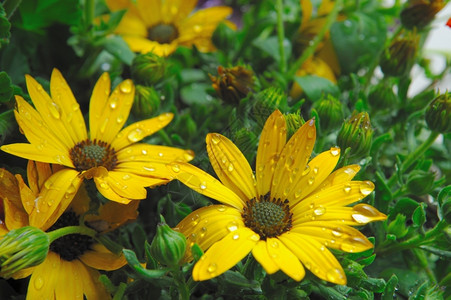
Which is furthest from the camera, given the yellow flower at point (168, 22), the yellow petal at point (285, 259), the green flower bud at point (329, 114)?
the yellow flower at point (168, 22)

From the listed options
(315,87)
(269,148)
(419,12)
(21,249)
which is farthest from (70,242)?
Result: (419,12)

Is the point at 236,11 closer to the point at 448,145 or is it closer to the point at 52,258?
the point at 448,145

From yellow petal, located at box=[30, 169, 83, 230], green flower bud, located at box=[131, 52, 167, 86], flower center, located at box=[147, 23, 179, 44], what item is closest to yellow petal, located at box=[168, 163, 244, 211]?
yellow petal, located at box=[30, 169, 83, 230]

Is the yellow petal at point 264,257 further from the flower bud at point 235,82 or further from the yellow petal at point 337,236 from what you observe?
the flower bud at point 235,82

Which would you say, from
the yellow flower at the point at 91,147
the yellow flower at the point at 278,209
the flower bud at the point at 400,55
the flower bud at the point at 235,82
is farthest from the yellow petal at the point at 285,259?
the flower bud at the point at 400,55

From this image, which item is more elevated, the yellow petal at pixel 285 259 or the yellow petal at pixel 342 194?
the yellow petal at pixel 342 194

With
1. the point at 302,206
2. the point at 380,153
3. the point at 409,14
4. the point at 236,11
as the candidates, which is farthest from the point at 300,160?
the point at 236,11

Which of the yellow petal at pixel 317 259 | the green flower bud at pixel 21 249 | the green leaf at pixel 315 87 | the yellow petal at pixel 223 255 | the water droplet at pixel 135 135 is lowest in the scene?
the green leaf at pixel 315 87
